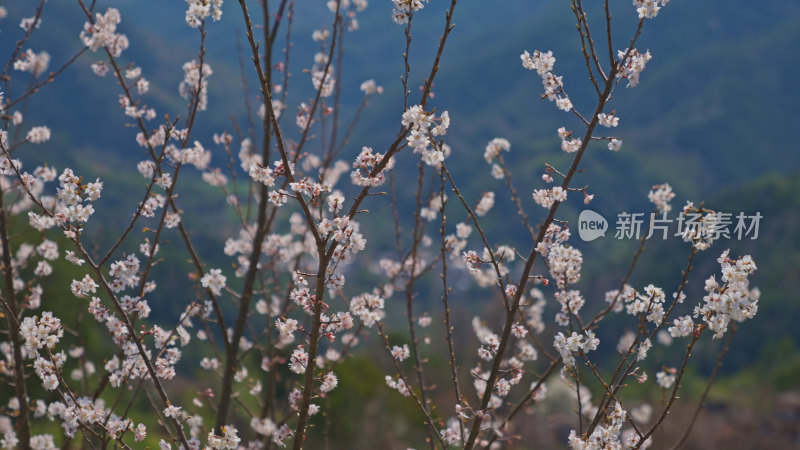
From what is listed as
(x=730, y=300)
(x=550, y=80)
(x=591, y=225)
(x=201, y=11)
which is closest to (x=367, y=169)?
(x=550, y=80)

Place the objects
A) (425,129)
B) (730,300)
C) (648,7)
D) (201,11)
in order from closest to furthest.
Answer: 1. (425,129)
2. (730,300)
3. (648,7)
4. (201,11)

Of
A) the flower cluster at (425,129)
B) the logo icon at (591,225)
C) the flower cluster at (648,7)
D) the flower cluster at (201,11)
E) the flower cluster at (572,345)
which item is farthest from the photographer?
the logo icon at (591,225)

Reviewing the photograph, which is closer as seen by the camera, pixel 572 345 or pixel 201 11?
pixel 572 345

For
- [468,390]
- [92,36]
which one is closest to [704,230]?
[92,36]

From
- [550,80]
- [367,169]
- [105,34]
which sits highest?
[105,34]

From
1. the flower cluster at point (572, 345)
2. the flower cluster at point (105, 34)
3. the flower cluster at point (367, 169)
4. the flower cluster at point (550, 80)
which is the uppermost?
the flower cluster at point (105, 34)

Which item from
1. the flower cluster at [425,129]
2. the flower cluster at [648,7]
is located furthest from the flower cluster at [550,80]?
the flower cluster at [425,129]

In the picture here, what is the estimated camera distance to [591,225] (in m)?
4.65

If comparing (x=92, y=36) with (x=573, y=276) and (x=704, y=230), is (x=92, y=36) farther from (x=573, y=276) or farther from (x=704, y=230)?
(x=704, y=230)

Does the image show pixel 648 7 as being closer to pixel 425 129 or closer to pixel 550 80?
pixel 550 80

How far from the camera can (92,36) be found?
420cm

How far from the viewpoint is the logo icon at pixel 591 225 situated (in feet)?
14.8

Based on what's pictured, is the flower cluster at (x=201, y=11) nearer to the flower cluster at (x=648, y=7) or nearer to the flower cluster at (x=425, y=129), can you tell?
the flower cluster at (x=425, y=129)

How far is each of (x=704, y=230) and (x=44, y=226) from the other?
4.30 metres
